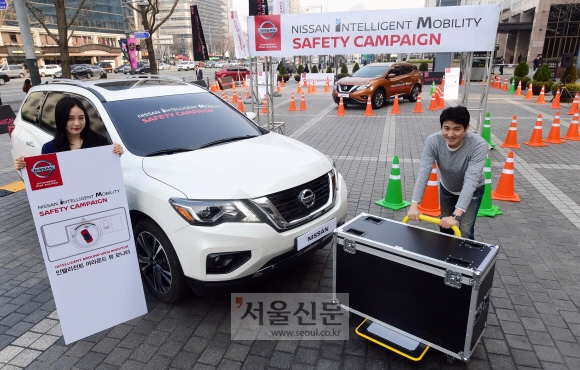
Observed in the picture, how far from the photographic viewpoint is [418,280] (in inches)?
102

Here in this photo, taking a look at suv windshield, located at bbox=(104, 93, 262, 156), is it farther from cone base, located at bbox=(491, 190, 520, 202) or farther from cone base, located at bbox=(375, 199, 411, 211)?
cone base, located at bbox=(491, 190, 520, 202)

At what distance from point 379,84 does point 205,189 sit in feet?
46.0

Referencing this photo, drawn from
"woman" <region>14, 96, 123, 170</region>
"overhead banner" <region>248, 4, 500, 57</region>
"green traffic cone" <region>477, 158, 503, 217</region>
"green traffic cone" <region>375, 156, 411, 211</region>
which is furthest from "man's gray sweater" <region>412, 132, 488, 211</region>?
"overhead banner" <region>248, 4, 500, 57</region>

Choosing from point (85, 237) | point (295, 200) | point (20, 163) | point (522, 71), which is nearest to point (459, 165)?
point (295, 200)

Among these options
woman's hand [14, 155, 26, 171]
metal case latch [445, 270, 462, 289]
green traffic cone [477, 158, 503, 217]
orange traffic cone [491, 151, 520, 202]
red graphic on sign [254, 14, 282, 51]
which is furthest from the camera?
red graphic on sign [254, 14, 282, 51]

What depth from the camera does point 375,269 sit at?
281 centimetres

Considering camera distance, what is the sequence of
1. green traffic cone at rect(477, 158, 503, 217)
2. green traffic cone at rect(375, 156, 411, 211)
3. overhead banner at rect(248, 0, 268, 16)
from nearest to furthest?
1. green traffic cone at rect(477, 158, 503, 217)
2. green traffic cone at rect(375, 156, 411, 211)
3. overhead banner at rect(248, 0, 268, 16)

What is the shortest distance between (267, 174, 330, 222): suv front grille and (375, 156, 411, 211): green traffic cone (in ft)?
7.65

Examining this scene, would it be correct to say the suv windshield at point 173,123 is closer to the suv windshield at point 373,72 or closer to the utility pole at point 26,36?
the utility pole at point 26,36

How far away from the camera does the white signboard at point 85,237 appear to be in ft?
8.89

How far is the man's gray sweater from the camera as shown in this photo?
3092 mm

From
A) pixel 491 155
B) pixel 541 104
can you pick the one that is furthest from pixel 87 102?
pixel 541 104

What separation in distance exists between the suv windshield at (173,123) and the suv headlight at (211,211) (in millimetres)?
890

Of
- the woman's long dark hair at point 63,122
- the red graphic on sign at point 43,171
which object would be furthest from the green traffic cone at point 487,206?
the red graphic on sign at point 43,171
